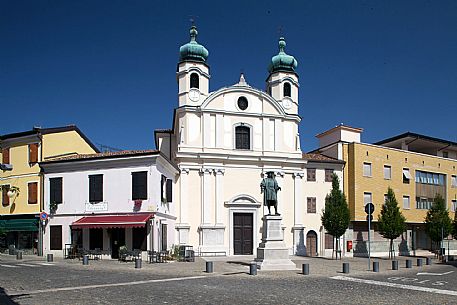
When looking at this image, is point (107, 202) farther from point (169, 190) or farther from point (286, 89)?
point (286, 89)

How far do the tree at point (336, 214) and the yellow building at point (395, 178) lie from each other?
3425mm

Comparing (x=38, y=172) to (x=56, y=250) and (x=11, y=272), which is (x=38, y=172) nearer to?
(x=56, y=250)

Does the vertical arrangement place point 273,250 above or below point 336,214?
below

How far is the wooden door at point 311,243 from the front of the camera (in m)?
38.7

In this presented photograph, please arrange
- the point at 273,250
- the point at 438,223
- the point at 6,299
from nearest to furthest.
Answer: the point at 6,299 → the point at 273,250 → the point at 438,223

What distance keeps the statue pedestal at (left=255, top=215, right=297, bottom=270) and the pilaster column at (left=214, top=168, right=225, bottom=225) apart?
11957mm

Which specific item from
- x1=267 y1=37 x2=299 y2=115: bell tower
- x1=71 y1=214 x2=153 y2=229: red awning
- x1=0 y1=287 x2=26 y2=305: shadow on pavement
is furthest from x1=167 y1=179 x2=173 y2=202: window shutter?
x1=0 y1=287 x2=26 y2=305: shadow on pavement

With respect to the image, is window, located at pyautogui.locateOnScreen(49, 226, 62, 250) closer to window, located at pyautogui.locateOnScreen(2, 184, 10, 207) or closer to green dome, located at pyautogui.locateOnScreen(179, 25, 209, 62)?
window, located at pyautogui.locateOnScreen(2, 184, 10, 207)

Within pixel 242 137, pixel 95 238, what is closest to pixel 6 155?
pixel 95 238

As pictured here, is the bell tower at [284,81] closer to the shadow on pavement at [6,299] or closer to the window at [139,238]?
the window at [139,238]

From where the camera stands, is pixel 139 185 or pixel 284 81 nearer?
pixel 139 185

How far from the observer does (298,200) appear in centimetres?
3822

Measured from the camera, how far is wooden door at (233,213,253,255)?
120 feet

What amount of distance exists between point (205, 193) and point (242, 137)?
217 inches
